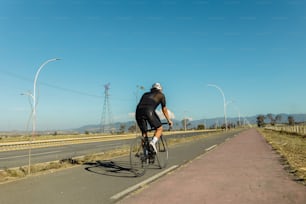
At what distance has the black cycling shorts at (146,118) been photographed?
7.74m

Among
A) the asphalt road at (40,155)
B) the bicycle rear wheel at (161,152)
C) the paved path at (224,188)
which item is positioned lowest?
the asphalt road at (40,155)

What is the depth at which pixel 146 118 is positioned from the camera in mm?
7805

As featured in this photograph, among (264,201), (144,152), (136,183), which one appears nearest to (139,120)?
(144,152)

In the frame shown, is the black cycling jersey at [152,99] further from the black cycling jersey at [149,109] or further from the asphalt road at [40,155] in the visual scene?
the asphalt road at [40,155]

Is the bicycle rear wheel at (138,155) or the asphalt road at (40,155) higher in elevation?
the bicycle rear wheel at (138,155)

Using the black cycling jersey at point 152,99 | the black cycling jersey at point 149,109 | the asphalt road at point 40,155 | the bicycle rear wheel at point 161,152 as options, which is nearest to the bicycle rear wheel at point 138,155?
the black cycling jersey at point 149,109

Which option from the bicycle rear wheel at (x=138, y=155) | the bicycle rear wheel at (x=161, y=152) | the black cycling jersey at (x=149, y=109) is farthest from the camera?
the bicycle rear wheel at (x=161, y=152)

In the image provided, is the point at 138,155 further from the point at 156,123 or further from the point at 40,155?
the point at 40,155

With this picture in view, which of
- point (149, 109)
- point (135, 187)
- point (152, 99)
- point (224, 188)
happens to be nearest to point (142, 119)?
point (149, 109)

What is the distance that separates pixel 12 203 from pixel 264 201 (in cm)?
418

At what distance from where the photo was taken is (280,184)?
6.30m

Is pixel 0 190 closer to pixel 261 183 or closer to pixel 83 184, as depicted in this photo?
pixel 83 184

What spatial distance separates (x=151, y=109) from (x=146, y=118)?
0.92 feet

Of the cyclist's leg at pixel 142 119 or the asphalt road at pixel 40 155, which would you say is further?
the asphalt road at pixel 40 155
